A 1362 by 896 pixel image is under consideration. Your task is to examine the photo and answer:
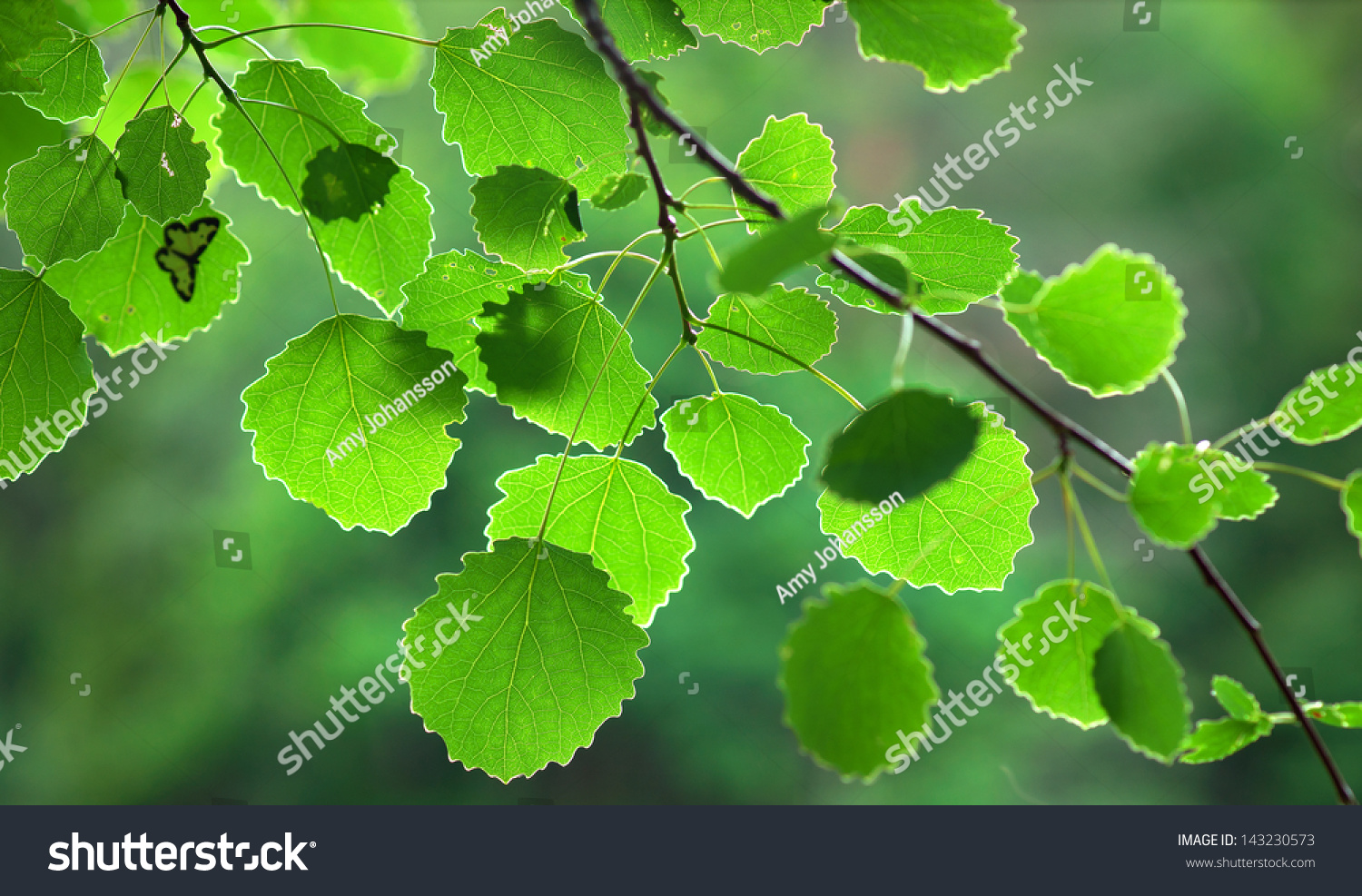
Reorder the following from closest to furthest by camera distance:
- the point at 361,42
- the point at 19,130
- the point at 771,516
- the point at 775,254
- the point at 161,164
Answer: the point at 775,254
the point at 161,164
the point at 19,130
the point at 361,42
the point at 771,516

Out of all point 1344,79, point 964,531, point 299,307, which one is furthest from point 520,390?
point 1344,79

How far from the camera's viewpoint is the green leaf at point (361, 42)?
789mm

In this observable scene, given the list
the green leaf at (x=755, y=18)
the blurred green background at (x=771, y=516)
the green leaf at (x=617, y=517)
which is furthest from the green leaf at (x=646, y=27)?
the blurred green background at (x=771, y=516)

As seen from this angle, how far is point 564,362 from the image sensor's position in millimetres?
475

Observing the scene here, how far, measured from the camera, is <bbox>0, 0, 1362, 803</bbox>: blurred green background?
327 cm

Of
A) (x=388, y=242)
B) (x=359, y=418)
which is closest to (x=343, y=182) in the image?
(x=388, y=242)

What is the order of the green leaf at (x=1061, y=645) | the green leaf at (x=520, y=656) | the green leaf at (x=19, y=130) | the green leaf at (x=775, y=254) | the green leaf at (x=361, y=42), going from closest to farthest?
1. the green leaf at (x=775, y=254)
2. the green leaf at (x=1061, y=645)
3. the green leaf at (x=520, y=656)
4. the green leaf at (x=19, y=130)
5. the green leaf at (x=361, y=42)

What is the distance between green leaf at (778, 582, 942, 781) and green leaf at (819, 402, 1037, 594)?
0.13 m

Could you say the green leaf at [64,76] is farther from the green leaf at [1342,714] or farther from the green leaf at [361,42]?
the green leaf at [1342,714]

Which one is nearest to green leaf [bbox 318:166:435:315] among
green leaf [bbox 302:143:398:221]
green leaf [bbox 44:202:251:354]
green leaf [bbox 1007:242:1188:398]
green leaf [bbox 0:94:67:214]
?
green leaf [bbox 302:143:398:221]

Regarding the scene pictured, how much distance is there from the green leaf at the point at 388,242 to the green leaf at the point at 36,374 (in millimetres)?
158

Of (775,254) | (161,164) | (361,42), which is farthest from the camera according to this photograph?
(361,42)

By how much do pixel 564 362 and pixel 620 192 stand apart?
0.33 ft

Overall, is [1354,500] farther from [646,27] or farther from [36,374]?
[36,374]
